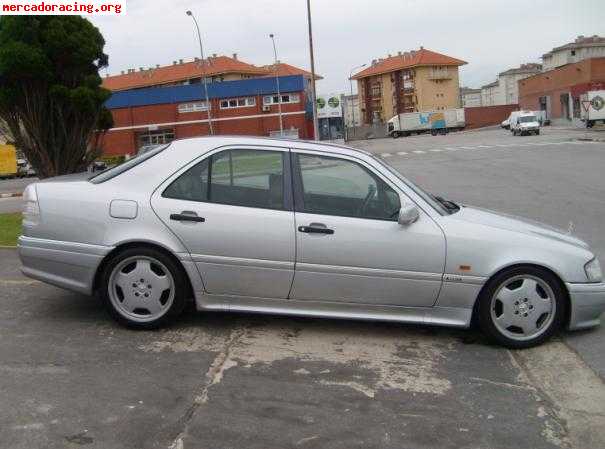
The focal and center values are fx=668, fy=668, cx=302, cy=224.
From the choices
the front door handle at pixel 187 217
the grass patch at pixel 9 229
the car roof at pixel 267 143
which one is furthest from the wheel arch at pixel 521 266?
the grass patch at pixel 9 229

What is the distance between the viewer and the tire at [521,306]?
4770 mm

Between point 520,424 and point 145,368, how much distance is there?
226cm

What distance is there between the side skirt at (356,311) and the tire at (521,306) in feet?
0.58

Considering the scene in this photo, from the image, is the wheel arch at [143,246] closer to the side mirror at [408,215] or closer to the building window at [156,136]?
the side mirror at [408,215]

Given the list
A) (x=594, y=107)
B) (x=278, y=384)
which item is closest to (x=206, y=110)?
(x=594, y=107)

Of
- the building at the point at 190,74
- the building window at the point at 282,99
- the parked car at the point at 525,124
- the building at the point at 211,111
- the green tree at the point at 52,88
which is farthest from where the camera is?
the building at the point at 190,74

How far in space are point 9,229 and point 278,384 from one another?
712 cm

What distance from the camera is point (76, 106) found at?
12289 mm

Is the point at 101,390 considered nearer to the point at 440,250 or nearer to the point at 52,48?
the point at 440,250

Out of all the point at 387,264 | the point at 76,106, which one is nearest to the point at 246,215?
the point at 387,264

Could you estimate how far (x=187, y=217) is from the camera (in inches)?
188

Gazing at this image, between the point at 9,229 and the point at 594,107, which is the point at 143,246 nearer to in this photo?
the point at 9,229

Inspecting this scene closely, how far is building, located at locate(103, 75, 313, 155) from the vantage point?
68.1 metres

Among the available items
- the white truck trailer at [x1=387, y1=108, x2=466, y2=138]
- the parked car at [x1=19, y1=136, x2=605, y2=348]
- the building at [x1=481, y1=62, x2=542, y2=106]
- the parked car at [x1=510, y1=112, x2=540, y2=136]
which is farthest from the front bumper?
the building at [x1=481, y1=62, x2=542, y2=106]
